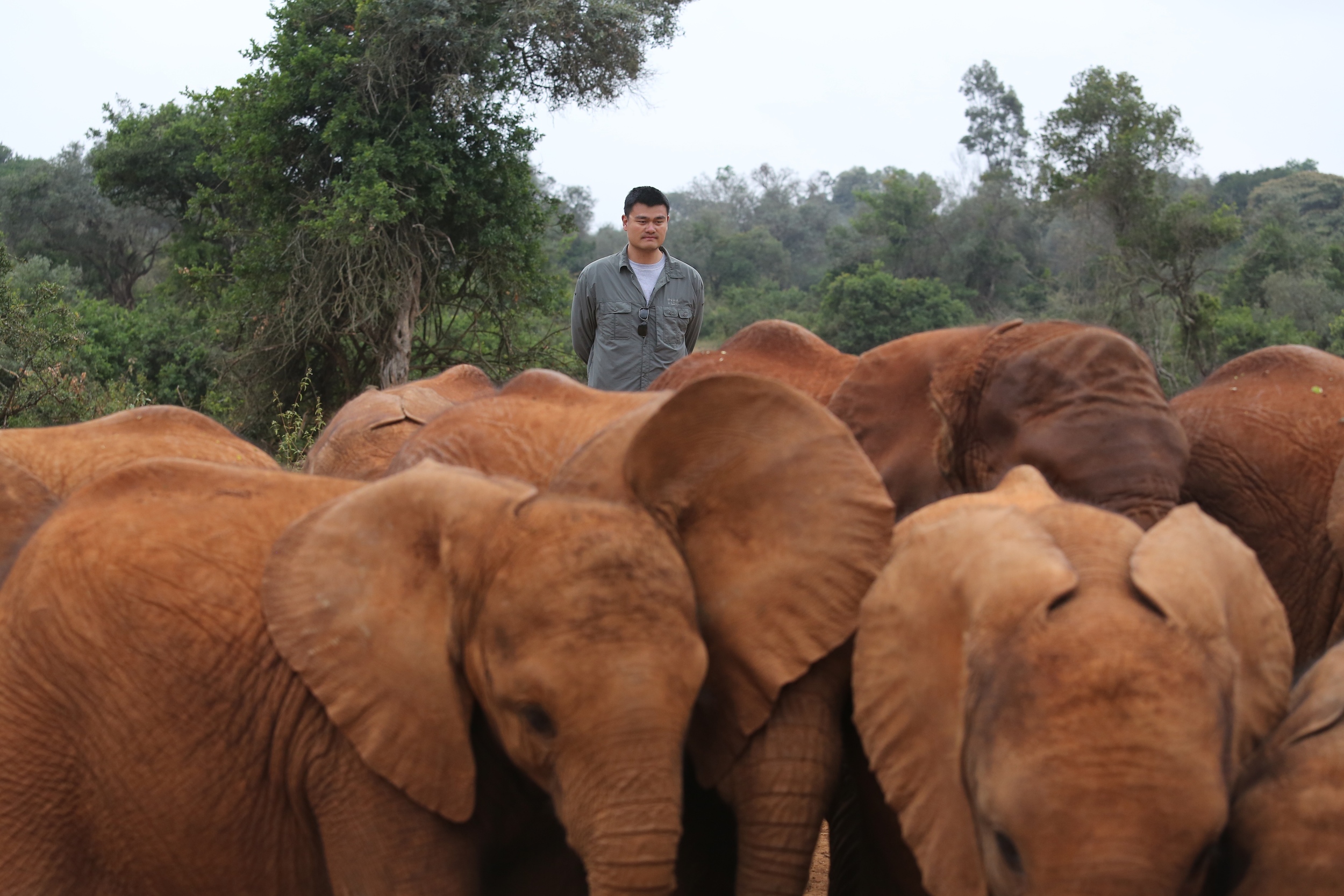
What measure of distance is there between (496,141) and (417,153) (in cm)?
97

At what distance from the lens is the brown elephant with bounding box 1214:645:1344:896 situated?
6.85 ft

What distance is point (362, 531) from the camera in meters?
2.61

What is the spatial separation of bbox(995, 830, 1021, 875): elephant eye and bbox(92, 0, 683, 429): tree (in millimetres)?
12288

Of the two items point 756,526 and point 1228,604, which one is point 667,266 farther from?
point 1228,604

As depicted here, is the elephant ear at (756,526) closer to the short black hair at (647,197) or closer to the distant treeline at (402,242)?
the short black hair at (647,197)

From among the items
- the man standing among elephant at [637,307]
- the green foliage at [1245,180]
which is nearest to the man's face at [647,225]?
the man standing among elephant at [637,307]

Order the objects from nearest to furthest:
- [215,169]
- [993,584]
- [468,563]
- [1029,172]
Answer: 1. [993,584]
2. [468,563]
3. [215,169]
4. [1029,172]

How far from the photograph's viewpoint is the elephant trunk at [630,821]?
2.27m

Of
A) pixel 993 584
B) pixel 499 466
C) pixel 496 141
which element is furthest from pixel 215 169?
pixel 993 584

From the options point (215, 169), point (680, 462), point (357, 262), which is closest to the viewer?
point (680, 462)

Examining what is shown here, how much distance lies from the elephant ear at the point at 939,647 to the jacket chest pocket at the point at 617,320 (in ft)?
10.8

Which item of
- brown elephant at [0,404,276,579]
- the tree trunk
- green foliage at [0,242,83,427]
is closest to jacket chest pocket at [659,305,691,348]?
brown elephant at [0,404,276,579]

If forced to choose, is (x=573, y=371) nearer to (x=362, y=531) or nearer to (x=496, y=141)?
(x=496, y=141)

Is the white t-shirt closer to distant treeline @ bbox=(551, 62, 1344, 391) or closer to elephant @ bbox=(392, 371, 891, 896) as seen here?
elephant @ bbox=(392, 371, 891, 896)
